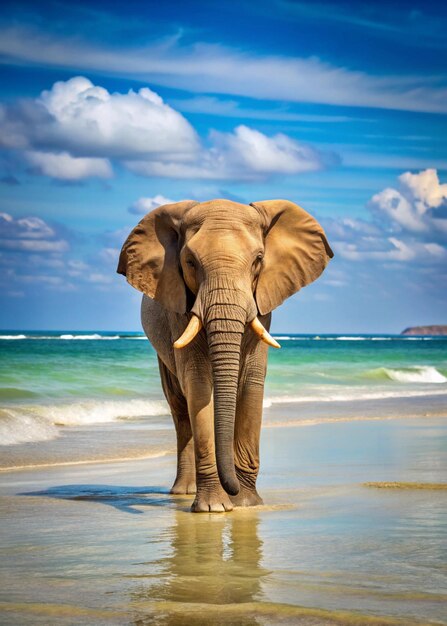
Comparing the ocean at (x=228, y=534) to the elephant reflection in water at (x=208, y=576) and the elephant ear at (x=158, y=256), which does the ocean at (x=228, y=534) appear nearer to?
the elephant reflection in water at (x=208, y=576)

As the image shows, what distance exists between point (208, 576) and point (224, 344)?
9.90 ft

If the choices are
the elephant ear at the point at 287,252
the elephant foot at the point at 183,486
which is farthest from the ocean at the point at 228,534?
the elephant ear at the point at 287,252

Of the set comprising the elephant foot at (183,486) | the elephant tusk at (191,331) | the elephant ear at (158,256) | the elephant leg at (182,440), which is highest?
the elephant ear at (158,256)

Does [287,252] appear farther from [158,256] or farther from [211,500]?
[211,500]

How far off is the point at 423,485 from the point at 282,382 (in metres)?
30.1

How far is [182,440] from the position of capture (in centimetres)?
1192

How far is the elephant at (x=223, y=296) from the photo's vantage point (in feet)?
30.5

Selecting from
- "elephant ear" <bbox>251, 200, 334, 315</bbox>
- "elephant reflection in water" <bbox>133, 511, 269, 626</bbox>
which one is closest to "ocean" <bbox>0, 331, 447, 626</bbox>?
"elephant reflection in water" <bbox>133, 511, 269, 626</bbox>

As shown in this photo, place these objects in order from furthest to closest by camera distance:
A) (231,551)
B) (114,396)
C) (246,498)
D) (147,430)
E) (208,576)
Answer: (114,396) < (147,430) < (246,498) < (231,551) < (208,576)

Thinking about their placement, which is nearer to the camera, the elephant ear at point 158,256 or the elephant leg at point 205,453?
the elephant leg at point 205,453

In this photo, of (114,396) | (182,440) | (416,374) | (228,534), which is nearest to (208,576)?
(228,534)

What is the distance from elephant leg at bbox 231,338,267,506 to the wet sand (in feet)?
1.25

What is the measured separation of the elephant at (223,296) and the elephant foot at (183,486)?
1.0 inches

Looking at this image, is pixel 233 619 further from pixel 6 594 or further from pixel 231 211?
pixel 231 211
